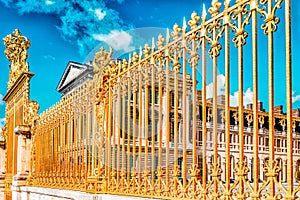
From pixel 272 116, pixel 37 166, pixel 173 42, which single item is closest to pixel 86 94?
pixel 173 42

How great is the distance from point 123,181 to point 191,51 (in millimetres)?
1965

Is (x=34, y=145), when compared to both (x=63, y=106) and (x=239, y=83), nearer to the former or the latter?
(x=63, y=106)

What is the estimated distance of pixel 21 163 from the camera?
11016 mm

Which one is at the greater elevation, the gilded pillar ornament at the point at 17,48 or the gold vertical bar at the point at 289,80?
the gilded pillar ornament at the point at 17,48

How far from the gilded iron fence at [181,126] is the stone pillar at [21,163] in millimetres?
2285

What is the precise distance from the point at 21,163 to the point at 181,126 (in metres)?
6.36

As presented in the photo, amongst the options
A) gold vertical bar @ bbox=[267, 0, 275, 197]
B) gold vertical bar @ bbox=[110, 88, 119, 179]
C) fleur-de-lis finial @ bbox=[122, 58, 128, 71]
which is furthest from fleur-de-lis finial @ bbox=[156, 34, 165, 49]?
gold vertical bar @ bbox=[267, 0, 275, 197]

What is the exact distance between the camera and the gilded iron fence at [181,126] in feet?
11.9

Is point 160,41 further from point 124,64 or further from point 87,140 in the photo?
point 87,140

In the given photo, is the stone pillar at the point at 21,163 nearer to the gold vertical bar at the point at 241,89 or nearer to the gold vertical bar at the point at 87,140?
the gold vertical bar at the point at 87,140

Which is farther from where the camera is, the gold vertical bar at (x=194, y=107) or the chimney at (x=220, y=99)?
the chimney at (x=220, y=99)

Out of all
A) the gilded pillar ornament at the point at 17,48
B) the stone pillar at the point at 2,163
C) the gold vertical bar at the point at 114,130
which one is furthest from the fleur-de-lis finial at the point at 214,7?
the stone pillar at the point at 2,163

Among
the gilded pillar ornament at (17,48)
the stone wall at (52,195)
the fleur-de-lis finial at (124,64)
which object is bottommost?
the stone wall at (52,195)

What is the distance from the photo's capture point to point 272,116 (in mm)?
3479
